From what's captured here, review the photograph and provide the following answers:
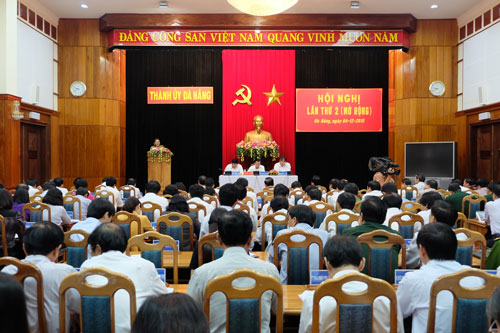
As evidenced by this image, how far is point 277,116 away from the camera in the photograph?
12.4 meters

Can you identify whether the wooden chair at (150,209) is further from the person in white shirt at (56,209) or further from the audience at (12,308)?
the audience at (12,308)

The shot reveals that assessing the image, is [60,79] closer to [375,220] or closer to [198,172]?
[198,172]

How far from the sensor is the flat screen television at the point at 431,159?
10.5m

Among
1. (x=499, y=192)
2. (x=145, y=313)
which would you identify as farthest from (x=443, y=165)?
(x=145, y=313)

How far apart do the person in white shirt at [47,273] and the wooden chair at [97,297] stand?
0.20 m

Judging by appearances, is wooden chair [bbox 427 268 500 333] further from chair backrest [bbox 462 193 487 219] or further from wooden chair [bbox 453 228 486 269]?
chair backrest [bbox 462 193 487 219]

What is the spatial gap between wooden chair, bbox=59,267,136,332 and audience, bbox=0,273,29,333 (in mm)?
1015

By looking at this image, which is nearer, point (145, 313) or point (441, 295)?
point (145, 313)

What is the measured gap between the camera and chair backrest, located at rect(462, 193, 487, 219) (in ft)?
20.4

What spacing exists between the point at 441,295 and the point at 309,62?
11002mm

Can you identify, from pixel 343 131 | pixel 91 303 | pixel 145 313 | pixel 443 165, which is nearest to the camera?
pixel 145 313

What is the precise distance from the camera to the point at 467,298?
6.41 ft

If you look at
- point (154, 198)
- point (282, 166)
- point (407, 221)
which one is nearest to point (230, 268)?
point (407, 221)

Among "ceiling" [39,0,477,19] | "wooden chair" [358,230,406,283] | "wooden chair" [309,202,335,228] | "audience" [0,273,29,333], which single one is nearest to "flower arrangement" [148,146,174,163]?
"ceiling" [39,0,477,19]
